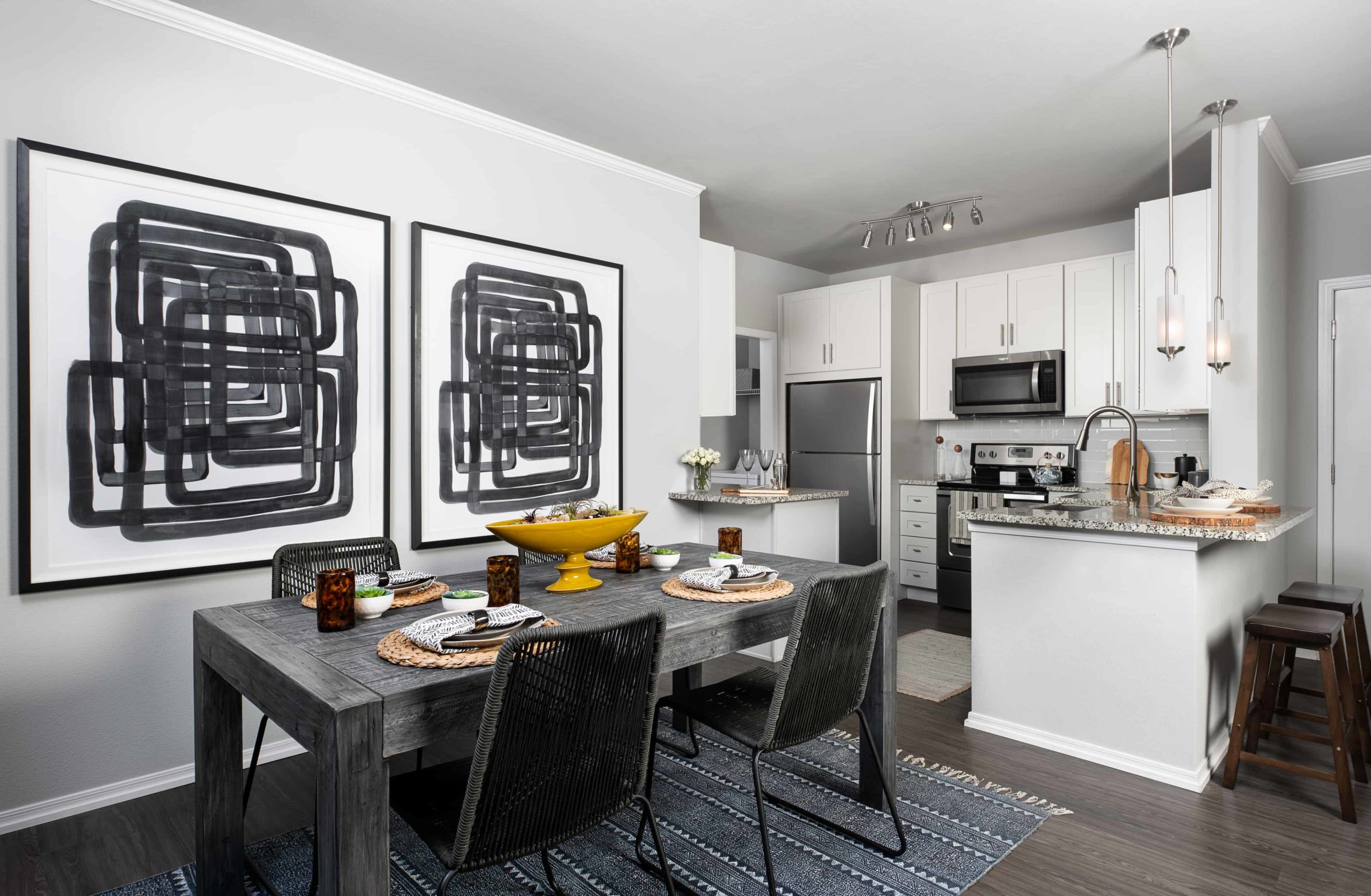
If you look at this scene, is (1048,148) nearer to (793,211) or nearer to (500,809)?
(793,211)

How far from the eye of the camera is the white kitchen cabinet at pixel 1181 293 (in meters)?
3.58

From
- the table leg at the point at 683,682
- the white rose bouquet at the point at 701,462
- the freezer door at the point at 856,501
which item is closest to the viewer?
the table leg at the point at 683,682

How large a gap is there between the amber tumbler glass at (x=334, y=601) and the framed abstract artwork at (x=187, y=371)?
1.21 m

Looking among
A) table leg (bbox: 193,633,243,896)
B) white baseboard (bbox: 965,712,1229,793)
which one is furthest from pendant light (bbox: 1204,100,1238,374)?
table leg (bbox: 193,633,243,896)

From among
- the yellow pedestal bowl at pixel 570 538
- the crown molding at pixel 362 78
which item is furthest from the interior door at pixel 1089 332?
the yellow pedestal bowl at pixel 570 538

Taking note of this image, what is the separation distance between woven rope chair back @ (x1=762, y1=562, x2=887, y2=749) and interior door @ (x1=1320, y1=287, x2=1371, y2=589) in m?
3.44

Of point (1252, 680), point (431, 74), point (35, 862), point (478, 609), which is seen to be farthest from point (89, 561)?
point (1252, 680)

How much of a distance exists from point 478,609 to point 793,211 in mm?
3570

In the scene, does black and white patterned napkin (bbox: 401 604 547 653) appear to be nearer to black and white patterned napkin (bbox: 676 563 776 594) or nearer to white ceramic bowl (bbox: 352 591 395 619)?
white ceramic bowl (bbox: 352 591 395 619)

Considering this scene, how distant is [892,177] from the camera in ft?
13.1

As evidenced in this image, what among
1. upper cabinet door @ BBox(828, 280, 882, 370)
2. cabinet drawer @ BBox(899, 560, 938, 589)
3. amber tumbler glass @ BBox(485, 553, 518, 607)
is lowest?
cabinet drawer @ BBox(899, 560, 938, 589)

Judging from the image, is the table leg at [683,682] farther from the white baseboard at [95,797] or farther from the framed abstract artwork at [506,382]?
the white baseboard at [95,797]

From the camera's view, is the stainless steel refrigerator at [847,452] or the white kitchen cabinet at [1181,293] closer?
the white kitchen cabinet at [1181,293]

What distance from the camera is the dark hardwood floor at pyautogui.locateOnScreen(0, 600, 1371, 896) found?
196cm
